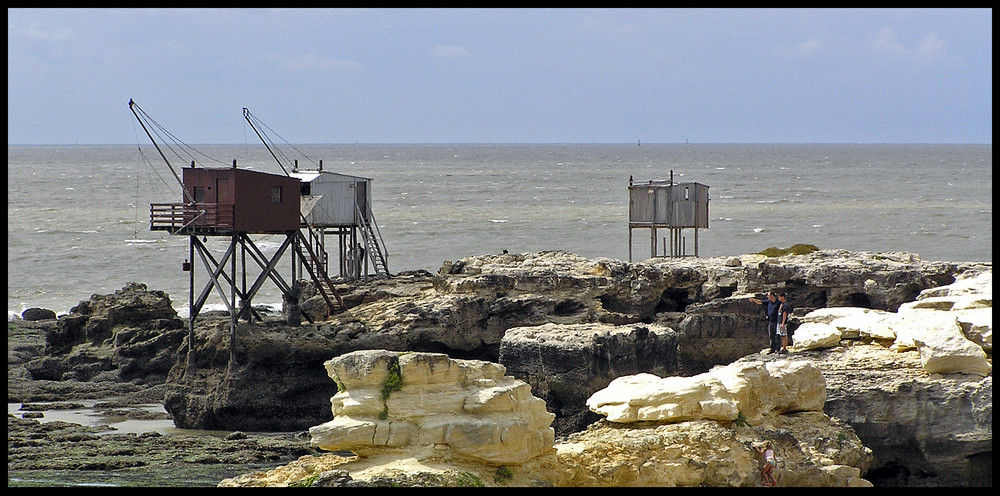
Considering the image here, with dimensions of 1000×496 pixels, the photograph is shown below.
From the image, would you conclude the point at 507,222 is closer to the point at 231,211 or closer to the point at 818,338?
the point at 231,211

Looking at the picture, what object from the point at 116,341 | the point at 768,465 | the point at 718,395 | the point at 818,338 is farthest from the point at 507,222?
the point at 768,465

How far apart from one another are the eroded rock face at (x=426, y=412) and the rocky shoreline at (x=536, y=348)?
8.45 m

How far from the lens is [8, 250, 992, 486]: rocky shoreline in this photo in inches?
877

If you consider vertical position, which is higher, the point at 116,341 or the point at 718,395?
the point at 718,395

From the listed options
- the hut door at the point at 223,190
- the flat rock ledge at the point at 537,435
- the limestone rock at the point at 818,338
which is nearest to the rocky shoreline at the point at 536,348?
the limestone rock at the point at 818,338

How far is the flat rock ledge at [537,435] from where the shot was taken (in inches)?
619

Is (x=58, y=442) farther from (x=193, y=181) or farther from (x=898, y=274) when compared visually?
(x=898, y=274)

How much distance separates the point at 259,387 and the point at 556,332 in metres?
7.15

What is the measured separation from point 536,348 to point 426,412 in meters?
10.5

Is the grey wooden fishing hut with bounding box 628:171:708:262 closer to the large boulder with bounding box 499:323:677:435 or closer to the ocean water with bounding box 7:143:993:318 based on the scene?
the ocean water with bounding box 7:143:993:318

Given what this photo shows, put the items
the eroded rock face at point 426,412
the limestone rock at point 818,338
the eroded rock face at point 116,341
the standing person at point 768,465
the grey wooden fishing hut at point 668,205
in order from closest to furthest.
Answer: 1. the eroded rock face at point 426,412
2. the standing person at point 768,465
3. the limestone rock at point 818,338
4. the eroded rock face at point 116,341
5. the grey wooden fishing hut at point 668,205

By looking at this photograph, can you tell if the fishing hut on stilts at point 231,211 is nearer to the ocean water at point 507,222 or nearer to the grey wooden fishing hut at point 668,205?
the ocean water at point 507,222

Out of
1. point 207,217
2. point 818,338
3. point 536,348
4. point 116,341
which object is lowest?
point 116,341

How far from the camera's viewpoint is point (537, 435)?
1645 centimetres
